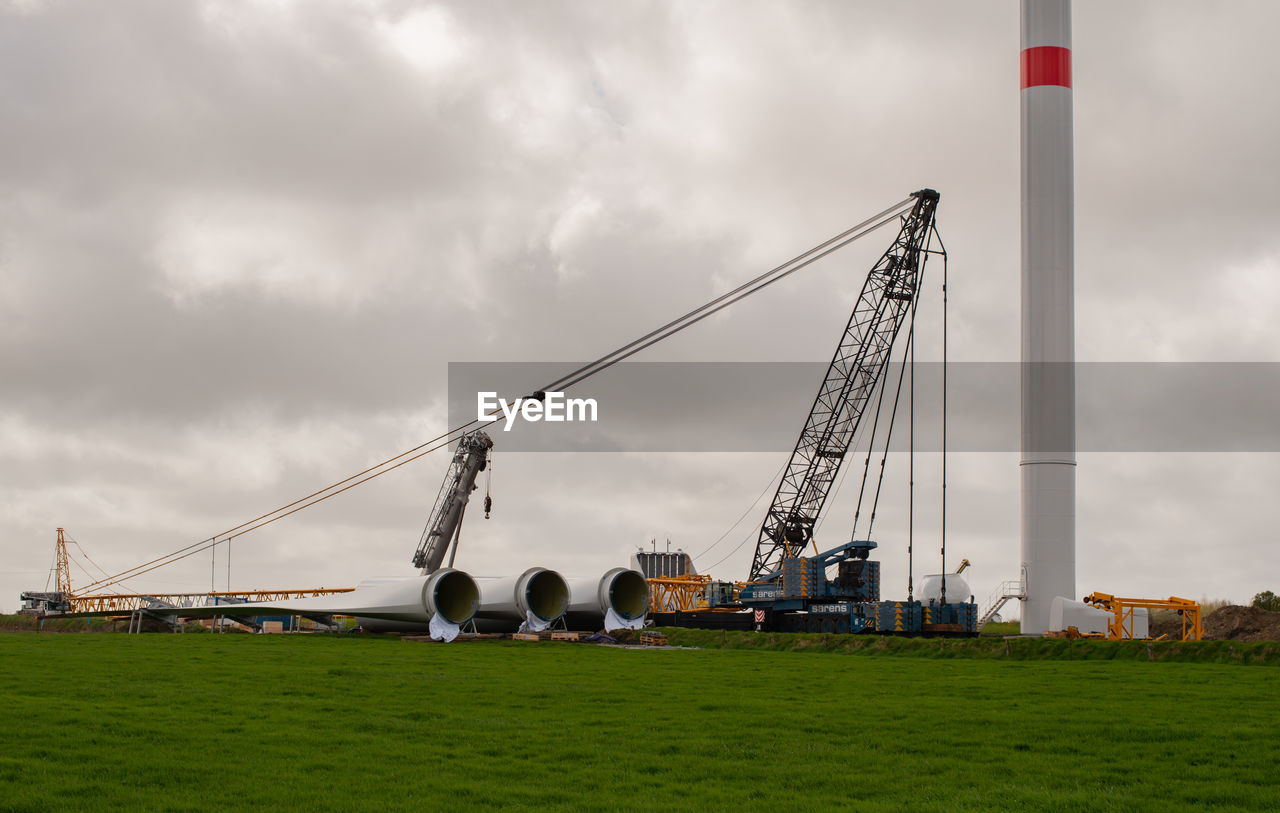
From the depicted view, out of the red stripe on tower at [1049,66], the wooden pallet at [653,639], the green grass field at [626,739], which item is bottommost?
the wooden pallet at [653,639]

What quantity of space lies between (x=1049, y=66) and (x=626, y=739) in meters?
46.0

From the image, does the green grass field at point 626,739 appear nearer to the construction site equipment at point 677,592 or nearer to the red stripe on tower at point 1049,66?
the red stripe on tower at point 1049,66

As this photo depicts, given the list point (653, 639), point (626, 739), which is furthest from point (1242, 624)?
point (626, 739)

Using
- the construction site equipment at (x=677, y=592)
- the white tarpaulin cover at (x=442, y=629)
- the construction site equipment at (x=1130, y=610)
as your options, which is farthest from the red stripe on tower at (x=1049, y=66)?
the white tarpaulin cover at (x=442, y=629)

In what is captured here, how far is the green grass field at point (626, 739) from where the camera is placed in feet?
40.3

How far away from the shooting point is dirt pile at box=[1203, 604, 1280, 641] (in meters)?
53.8

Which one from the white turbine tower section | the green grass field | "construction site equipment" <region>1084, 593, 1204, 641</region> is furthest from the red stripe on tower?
the green grass field

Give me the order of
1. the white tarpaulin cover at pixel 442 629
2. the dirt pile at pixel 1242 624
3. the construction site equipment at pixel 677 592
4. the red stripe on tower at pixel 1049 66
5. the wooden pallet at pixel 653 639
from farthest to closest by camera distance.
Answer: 1. the construction site equipment at pixel 677 592
2. the dirt pile at pixel 1242 624
3. the red stripe on tower at pixel 1049 66
4. the white tarpaulin cover at pixel 442 629
5. the wooden pallet at pixel 653 639

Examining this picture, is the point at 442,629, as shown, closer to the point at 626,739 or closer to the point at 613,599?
the point at 613,599

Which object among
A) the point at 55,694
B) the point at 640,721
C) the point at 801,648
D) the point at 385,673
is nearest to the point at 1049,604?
the point at 801,648

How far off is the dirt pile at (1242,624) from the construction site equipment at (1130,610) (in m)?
8.30

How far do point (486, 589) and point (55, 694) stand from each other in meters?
31.9

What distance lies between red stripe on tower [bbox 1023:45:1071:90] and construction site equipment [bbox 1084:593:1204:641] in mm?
23845

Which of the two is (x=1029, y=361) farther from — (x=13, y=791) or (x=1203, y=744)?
(x=13, y=791)
